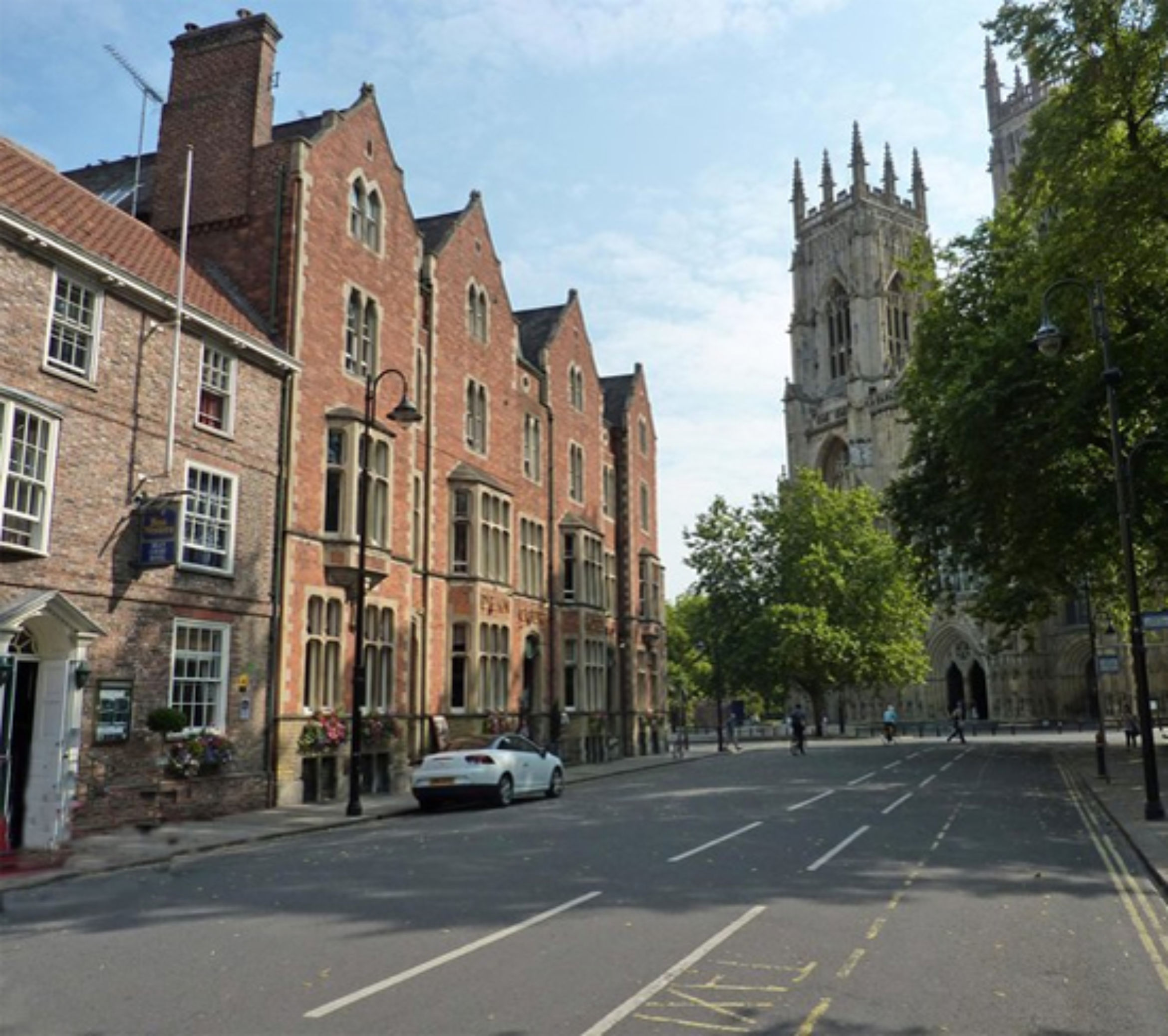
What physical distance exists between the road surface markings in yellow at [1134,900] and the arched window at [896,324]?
8305 centimetres

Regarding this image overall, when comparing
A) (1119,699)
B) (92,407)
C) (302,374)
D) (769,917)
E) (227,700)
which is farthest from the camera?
(1119,699)

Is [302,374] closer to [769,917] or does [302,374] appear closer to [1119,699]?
[769,917]

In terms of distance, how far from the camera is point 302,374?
71.2 ft

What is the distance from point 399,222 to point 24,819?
56.2 feet

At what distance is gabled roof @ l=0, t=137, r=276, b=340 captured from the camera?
16.1 meters

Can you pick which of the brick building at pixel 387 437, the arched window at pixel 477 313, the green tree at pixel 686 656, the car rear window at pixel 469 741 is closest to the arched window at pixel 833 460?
the green tree at pixel 686 656

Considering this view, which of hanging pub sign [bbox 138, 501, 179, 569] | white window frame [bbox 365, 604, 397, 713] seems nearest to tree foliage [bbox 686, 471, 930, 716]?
white window frame [bbox 365, 604, 397, 713]

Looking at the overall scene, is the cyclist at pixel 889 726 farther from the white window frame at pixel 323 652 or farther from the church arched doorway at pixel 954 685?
the white window frame at pixel 323 652

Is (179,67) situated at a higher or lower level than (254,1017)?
higher

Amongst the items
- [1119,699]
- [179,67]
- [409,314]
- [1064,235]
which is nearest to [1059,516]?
[1064,235]

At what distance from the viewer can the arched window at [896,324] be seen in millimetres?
94125

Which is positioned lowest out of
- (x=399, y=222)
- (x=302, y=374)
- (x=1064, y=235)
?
(x=302, y=374)

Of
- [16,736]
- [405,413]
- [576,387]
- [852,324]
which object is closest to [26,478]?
[16,736]

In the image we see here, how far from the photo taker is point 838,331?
9869cm
